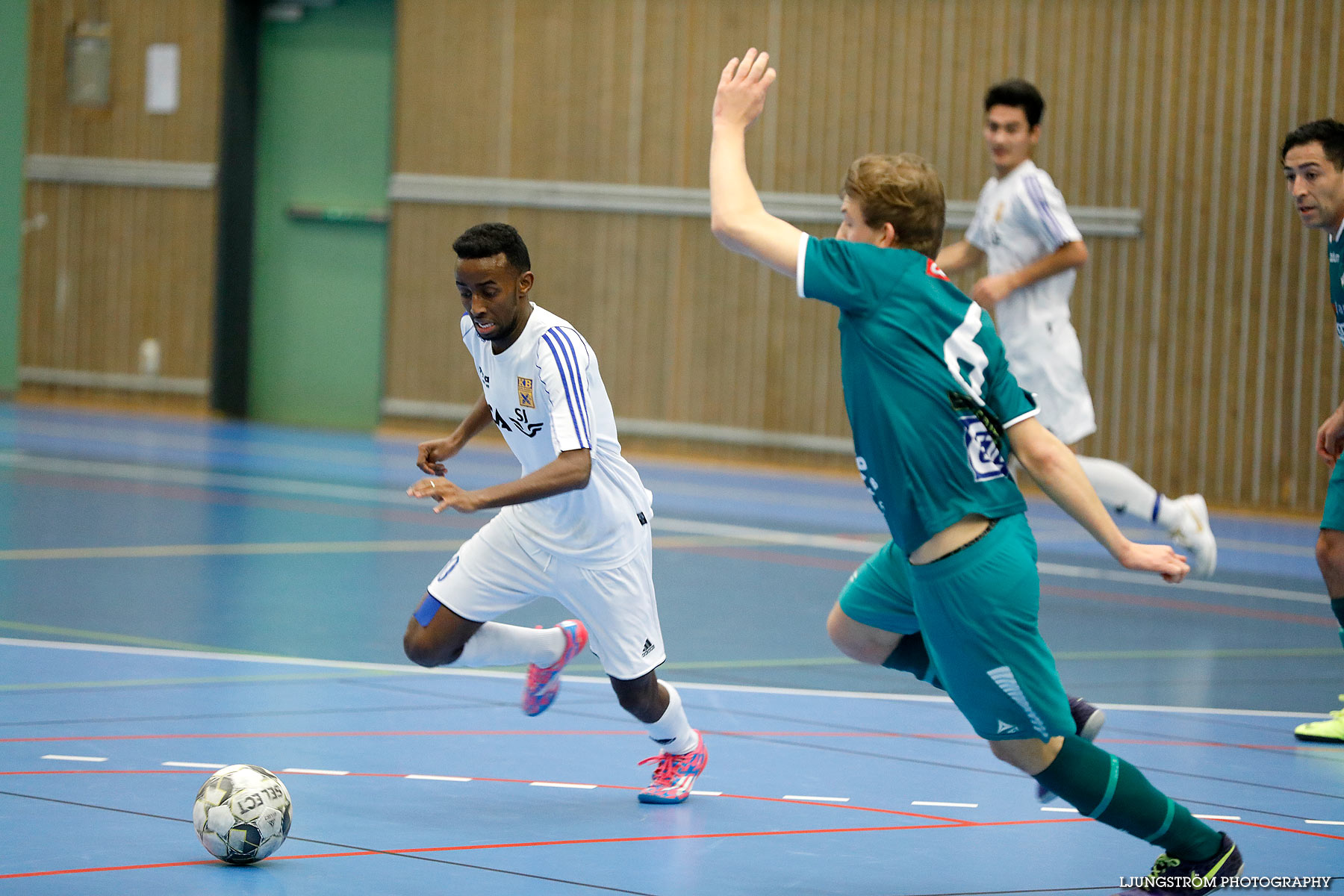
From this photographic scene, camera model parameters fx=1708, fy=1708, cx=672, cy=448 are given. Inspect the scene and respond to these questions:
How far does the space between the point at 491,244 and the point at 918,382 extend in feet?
5.44

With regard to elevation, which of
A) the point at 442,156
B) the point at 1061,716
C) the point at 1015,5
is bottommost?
the point at 1061,716

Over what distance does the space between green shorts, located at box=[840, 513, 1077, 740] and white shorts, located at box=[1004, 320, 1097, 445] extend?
15.3ft

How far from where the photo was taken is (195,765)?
519 centimetres

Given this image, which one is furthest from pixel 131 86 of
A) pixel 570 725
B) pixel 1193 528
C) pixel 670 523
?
pixel 1193 528

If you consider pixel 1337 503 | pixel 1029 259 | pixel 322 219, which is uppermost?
pixel 322 219

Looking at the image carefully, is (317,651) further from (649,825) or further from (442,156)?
(442,156)

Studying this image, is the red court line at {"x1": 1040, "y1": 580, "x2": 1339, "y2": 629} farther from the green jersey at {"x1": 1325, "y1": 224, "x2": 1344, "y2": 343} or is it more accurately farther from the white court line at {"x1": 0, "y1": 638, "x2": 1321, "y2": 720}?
the green jersey at {"x1": 1325, "y1": 224, "x2": 1344, "y2": 343}

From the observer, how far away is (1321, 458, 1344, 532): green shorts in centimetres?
601

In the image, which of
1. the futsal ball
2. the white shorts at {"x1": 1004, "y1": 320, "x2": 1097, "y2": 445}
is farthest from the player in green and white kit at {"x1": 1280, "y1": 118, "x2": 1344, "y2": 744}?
the futsal ball

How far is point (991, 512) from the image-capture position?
154 inches

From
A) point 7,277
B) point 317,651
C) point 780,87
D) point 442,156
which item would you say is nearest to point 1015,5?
point 780,87

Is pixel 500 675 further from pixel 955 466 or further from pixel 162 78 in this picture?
pixel 162 78

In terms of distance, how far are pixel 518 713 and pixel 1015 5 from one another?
10676 millimetres

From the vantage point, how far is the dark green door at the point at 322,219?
18125 mm
